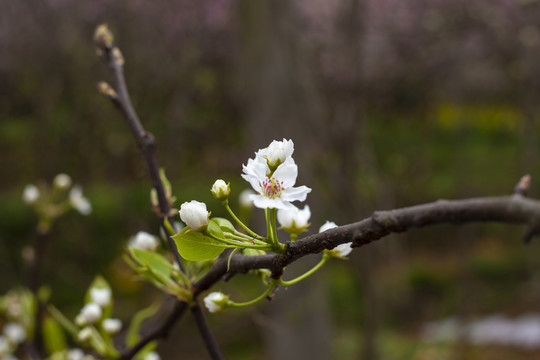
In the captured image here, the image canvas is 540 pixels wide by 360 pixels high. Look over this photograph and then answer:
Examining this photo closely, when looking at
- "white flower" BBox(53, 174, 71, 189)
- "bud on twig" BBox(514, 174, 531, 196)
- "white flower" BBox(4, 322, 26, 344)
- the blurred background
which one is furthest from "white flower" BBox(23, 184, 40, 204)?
the blurred background

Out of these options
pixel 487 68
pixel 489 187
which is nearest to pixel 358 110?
pixel 489 187

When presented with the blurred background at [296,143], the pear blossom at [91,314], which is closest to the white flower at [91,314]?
the pear blossom at [91,314]

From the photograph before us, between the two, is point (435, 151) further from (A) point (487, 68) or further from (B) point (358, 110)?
(B) point (358, 110)

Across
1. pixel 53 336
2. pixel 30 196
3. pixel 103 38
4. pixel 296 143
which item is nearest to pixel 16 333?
pixel 53 336

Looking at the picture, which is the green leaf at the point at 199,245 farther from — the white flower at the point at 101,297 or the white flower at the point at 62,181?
the white flower at the point at 62,181

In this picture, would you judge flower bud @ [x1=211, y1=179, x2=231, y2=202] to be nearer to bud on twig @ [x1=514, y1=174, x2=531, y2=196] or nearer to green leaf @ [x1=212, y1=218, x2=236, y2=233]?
green leaf @ [x1=212, y1=218, x2=236, y2=233]
